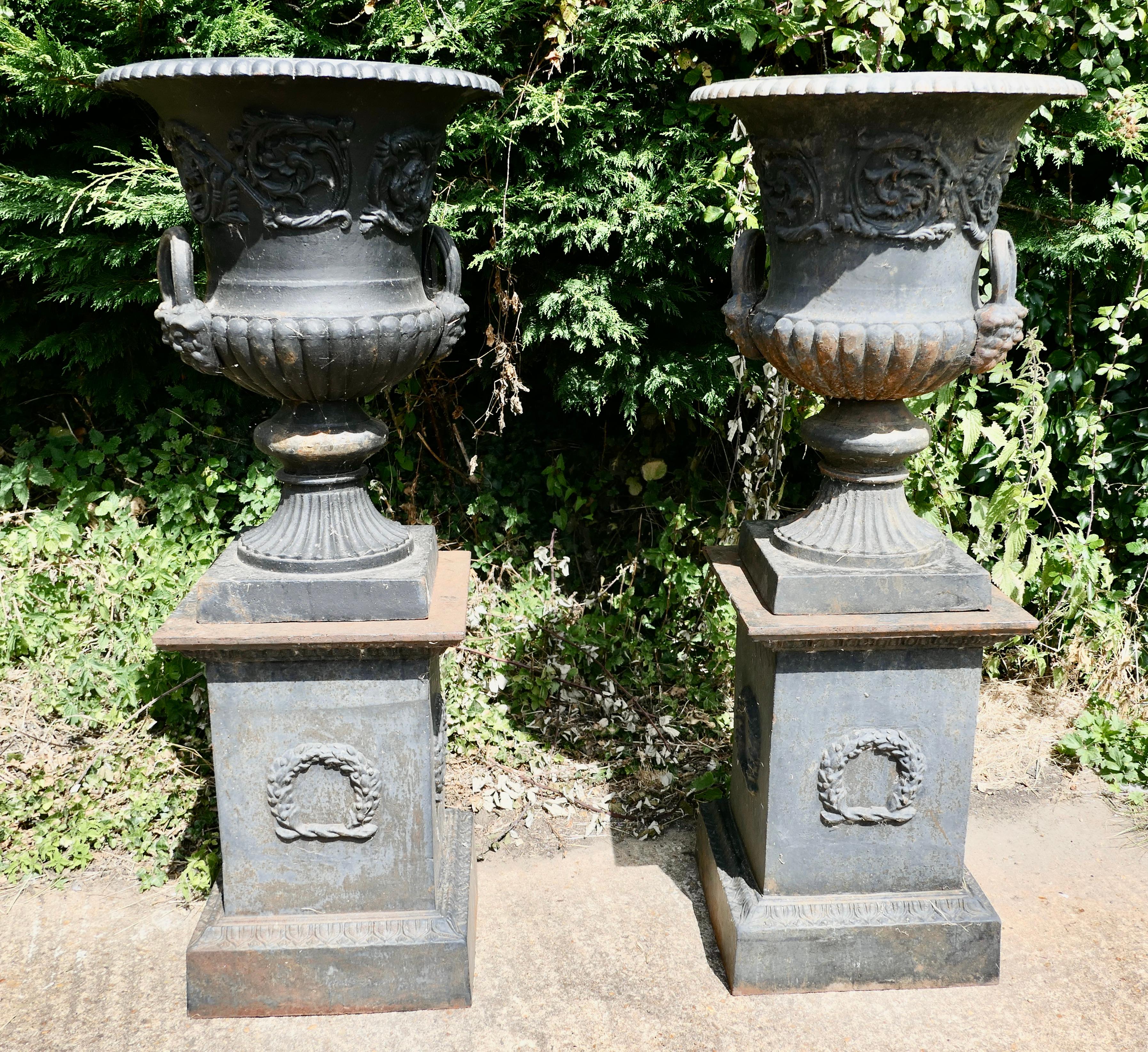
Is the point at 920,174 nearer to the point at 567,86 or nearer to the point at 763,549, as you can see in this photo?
the point at 763,549

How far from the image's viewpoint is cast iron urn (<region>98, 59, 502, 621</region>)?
2.21 meters

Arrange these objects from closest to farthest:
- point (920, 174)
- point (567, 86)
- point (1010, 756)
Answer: point (920, 174) < point (567, 86) < point (1010, 756)

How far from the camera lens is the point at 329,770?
2.63 m

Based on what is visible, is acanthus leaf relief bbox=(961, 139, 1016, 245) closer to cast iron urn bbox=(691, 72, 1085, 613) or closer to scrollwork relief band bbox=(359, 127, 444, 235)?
cast iron urn bbox=(691, 72, 1085, 613)

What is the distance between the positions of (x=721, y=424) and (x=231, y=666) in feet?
7.43

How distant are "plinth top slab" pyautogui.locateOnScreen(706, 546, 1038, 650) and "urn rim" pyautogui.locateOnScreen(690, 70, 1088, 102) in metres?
1.14

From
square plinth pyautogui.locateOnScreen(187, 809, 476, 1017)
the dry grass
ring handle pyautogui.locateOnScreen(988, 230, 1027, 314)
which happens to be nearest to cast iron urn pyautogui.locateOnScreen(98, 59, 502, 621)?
square plinth pyautogui.locateOnScreen(187, 809, 476, 1017)

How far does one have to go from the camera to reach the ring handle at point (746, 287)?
Answer: 2.63 meters

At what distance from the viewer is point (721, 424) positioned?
420 cm

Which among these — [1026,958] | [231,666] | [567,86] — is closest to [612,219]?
[567,86]

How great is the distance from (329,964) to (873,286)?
6.74ft

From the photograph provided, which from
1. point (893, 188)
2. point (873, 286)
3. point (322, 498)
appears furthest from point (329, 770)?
point (893, 188)

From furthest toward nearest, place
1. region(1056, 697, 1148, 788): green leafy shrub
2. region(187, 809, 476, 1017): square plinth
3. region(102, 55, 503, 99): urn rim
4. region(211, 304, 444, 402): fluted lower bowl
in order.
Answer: region(1056, 697, 1148, 788): green leafy shrub < region(187, 809, 476, 1017): square plinth < region(211, 304, 444, 402): fluted lower bowl < region(102, 55, 503, 99): urn rim

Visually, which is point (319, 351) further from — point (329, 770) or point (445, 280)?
point (329, 770)
